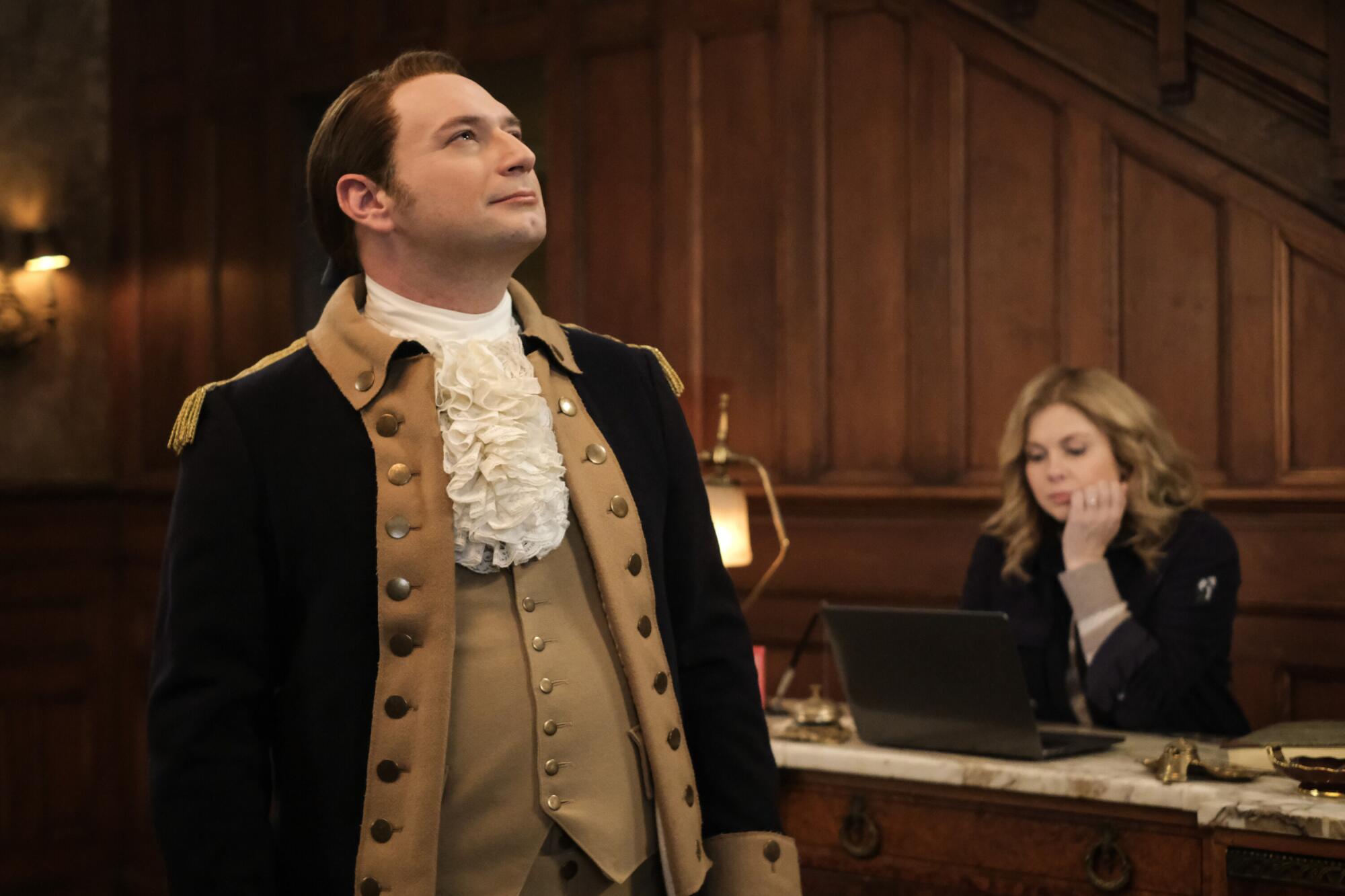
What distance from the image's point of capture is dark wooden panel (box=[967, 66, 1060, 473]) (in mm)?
3705

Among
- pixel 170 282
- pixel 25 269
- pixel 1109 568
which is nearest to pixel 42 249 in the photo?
pixel 25 269

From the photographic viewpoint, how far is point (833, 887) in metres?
2.57

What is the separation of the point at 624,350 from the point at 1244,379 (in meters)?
2.27

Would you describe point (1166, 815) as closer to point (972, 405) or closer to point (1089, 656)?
point (1089, 656)

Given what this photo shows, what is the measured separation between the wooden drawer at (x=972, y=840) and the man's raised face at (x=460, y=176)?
140cm

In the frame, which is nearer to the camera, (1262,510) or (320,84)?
(1262,510)

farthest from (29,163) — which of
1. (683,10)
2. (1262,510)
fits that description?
(1262,510)

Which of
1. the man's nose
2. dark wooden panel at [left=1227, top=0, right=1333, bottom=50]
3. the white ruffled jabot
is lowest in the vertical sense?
the white ruffled jabot

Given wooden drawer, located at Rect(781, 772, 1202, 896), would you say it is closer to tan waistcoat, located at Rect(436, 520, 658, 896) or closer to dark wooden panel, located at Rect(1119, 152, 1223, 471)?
tan waistcoat, located at Rect(436, 520, 658, 896)

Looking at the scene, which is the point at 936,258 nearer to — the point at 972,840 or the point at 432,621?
the point at 972,840

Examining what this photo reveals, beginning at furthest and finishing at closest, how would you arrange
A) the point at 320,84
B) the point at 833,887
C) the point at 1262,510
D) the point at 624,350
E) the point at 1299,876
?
the point at 320,84 < the point at 1262,510 < the point at 833,887 < the point at 1299,876 < the point at 624,350

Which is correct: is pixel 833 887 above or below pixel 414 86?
below

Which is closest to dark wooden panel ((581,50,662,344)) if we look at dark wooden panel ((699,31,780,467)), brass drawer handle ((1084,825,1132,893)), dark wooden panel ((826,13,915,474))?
dark wooden panel ((699,31,780,467))

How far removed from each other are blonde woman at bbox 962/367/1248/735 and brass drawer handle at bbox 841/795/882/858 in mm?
574
